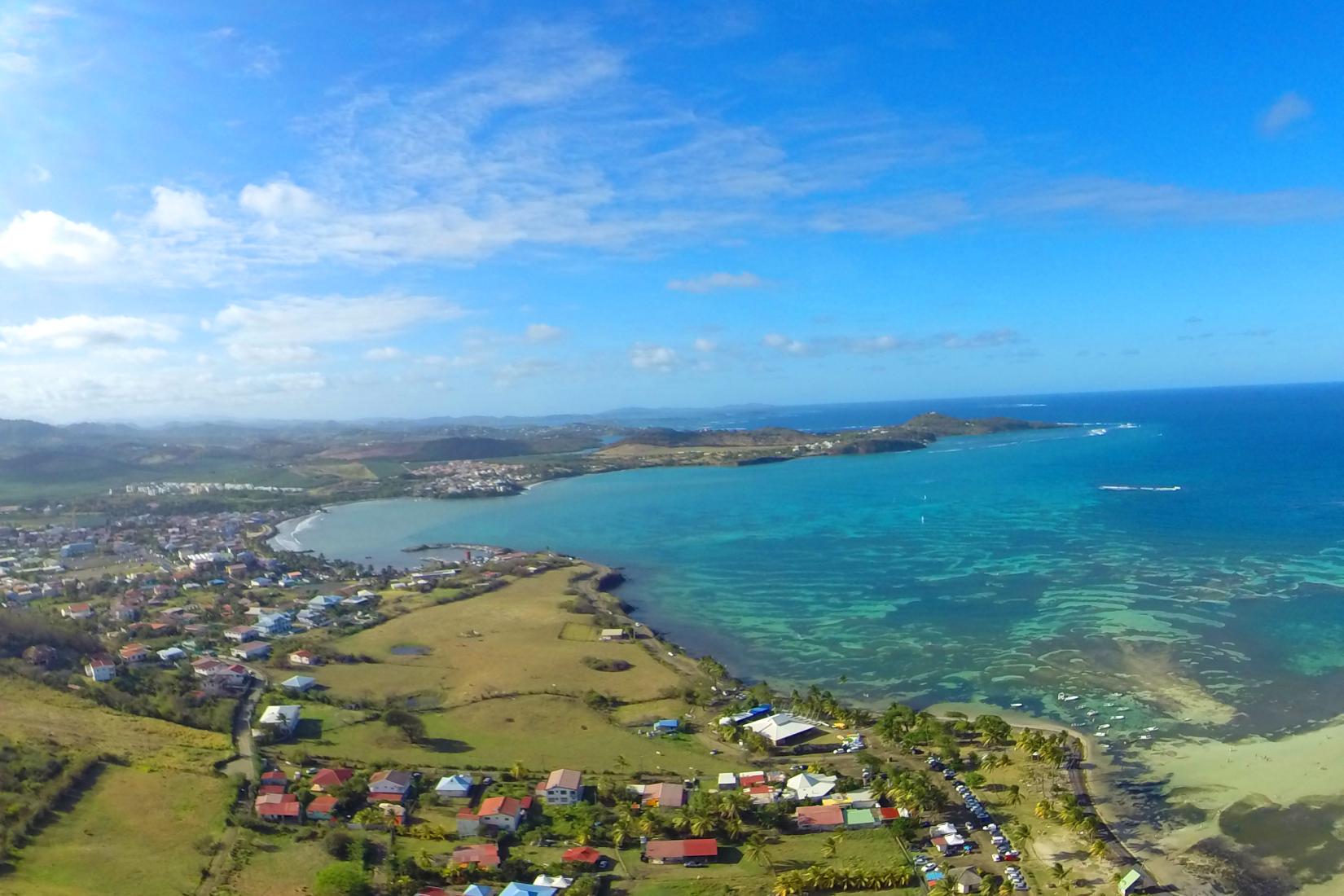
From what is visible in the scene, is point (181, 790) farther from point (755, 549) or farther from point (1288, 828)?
point (755, 549)

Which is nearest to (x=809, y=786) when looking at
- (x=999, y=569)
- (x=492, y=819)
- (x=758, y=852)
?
(x=758, y=852)

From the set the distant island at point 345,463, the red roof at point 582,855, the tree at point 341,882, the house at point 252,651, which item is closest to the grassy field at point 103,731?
the house at point 252,651

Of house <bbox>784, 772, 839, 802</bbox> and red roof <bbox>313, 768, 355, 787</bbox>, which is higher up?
red roof <bbox>313, 768, 355, 787</bbox>

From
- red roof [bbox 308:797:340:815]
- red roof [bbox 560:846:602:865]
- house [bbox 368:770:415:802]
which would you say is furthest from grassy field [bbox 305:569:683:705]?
red roof [bbox 560:846:602:865]

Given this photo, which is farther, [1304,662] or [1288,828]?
[1304,662]

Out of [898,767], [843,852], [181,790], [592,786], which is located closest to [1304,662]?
[898,767]

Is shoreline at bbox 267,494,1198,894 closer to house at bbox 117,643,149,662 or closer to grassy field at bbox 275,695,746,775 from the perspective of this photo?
grassy field at bbox 275,695,746,775

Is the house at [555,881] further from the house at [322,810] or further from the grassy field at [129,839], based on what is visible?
the grassy field at [129,839]
